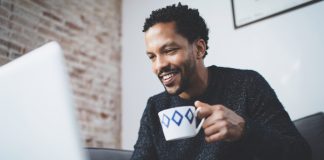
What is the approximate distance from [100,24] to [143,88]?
0.80 meters

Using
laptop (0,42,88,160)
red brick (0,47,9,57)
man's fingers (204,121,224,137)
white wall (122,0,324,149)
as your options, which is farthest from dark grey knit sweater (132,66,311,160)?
red brick (0,47,9,57)

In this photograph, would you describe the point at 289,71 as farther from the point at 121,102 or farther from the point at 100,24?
the point at 100,24

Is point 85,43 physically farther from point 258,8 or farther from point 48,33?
point 258,8

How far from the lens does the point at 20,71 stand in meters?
0.56

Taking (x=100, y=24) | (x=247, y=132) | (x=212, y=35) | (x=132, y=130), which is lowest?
(x=132, y=130)

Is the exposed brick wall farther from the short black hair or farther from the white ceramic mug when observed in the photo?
the white ceramic mug

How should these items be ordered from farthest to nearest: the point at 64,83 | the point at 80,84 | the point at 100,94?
the point at 100,94
the point at 80,84
the point at 64,83

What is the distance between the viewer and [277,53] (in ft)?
7.34

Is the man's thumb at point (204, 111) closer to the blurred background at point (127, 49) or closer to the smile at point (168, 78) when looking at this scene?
the smile at point (168, 78)

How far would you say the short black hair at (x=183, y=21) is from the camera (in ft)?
5.00

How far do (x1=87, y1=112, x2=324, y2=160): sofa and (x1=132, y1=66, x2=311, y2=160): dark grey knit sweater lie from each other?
184 mm

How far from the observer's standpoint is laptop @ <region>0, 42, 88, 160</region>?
1.71ft

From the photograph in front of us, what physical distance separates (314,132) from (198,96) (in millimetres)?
624

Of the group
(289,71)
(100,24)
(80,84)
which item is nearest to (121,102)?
(80,84)
